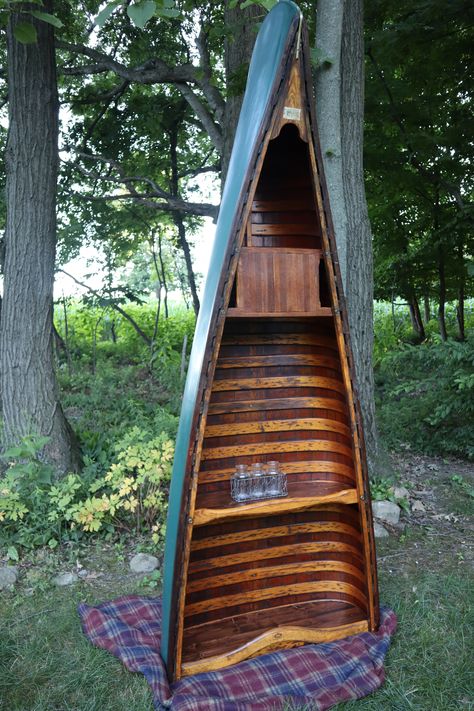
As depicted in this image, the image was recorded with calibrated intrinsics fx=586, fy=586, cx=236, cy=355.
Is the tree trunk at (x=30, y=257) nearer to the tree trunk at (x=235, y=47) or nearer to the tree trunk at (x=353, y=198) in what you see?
the tree trunk at (x=235, y=47)

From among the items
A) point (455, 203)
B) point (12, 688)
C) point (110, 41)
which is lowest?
point (12, 688)

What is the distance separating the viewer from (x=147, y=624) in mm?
2873

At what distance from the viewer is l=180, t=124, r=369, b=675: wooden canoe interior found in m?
2.70

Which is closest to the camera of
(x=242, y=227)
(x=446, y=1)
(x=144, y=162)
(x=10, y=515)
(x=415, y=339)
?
(x=242, y=227)

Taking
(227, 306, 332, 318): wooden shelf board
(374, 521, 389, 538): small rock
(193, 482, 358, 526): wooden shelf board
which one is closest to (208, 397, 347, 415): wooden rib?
(193, 482, 358, 526): wooden shelf board

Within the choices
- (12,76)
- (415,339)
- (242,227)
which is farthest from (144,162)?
(242,227)

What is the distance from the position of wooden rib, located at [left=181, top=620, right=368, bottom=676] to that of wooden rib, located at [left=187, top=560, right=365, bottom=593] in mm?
257

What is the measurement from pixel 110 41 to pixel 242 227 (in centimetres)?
617

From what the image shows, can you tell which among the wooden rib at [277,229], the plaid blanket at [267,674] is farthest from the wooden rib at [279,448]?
the wooden rib at [277,229]

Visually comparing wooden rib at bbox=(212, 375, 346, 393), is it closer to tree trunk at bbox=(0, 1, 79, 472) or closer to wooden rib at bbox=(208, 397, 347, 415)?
wooden rib at bbox=(208, 397, 347, 415)

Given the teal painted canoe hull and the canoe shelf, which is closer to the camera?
the teal painted canoe hull

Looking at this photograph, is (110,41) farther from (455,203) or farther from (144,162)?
(455,203)

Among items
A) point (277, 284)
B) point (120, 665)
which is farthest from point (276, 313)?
point (120, 665)

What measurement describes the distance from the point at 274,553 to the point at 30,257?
→ 2825 mm
